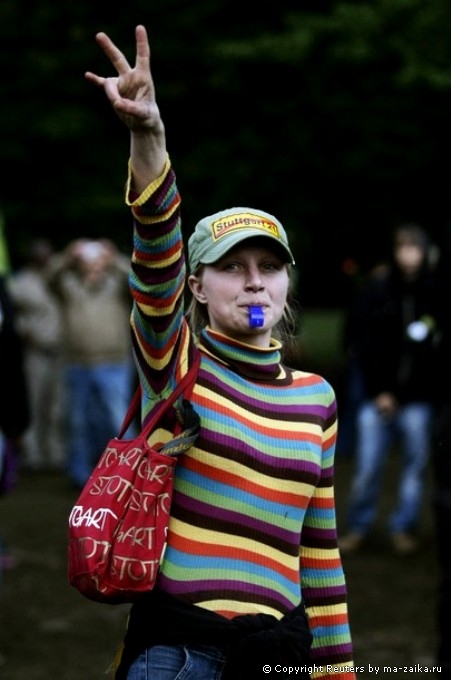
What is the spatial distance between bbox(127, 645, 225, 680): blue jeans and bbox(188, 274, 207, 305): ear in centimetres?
84

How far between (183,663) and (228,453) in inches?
19.0

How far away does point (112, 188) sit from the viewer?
15.6 m

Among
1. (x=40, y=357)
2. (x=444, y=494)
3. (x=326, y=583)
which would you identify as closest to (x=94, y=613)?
(x=444, y=494)

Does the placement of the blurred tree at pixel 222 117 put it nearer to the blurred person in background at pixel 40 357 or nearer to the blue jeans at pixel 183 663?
the blurred person in background at pixel 40 357

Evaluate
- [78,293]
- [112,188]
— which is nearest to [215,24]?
[112,188]

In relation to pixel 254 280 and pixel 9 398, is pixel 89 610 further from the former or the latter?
pixel 254 280

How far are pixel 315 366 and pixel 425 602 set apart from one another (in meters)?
15.4

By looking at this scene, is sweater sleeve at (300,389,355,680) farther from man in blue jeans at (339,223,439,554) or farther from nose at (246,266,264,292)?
man in blue jeans at (339,223,439,554)

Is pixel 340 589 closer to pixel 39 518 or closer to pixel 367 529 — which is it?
pixel 367 529

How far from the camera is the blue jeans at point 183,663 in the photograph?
316cm

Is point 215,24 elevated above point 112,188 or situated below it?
above

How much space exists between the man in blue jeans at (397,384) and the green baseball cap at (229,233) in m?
5.55

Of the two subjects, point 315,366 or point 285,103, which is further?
point 315,366

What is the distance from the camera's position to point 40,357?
14.0m
